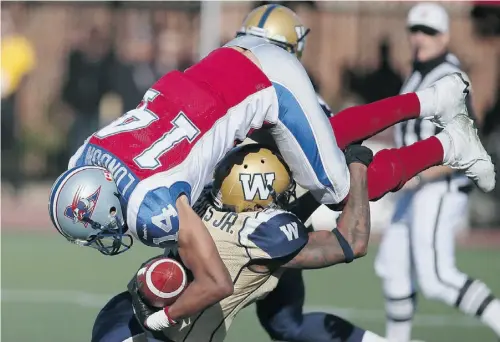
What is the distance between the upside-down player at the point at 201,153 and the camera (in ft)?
15.4

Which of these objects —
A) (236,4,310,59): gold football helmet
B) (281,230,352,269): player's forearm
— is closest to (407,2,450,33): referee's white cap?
(236,4,310,59): gold football helmet

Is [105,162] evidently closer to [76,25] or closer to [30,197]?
[30,197]

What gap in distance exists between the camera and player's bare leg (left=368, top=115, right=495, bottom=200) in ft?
17.9

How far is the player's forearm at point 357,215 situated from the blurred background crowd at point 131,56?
8.22m

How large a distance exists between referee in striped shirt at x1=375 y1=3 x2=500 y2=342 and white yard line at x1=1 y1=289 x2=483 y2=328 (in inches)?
37.0

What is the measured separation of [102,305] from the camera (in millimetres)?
8219

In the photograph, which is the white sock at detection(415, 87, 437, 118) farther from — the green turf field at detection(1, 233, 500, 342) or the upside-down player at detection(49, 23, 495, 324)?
the green turf field at detection(1, 233, 500, 342)

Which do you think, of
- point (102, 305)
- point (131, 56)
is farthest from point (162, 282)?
point (131, 56)

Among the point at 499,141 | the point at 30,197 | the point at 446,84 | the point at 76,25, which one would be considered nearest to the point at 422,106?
the point at 446,84

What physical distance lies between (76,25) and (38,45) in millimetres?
664

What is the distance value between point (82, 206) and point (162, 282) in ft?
1.50

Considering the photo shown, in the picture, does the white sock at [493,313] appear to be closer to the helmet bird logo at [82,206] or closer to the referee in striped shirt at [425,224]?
the referee in striped shirt at [425,224]

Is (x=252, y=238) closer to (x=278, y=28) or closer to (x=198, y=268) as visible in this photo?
(x=198, y=268)

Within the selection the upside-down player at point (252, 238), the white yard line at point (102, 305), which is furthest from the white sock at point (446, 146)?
the white yard line at point (102, 305)
